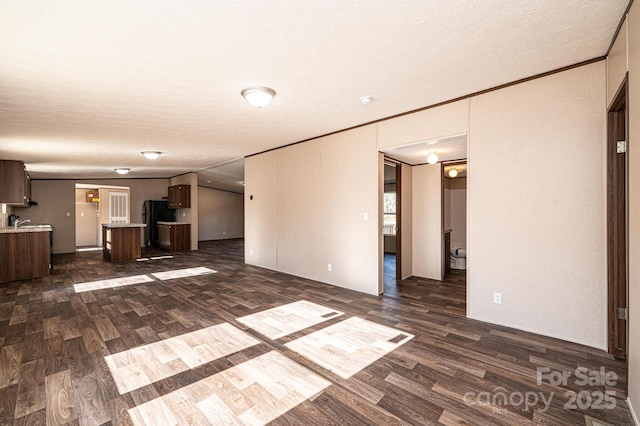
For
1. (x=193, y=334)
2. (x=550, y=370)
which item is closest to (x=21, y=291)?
(x=193, y=334)

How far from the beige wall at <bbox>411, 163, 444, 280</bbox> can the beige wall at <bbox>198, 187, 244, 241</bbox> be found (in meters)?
9.96

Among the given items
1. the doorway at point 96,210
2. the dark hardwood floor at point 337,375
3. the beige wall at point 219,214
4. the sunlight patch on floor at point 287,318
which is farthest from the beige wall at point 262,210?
the doorway at point 96,210

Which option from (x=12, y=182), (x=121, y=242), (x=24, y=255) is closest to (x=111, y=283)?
(x=24, y=255)

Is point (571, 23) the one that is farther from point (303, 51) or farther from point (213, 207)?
point (213, 207)

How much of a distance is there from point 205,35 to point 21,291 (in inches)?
214

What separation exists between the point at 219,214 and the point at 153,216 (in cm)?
297

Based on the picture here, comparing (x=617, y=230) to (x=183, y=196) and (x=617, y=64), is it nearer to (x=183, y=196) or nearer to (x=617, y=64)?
(x=617, y=64)

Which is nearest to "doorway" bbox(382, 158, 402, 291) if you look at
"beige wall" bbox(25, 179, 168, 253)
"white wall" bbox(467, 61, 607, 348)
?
"white wall" bbox(467, 61, 607, 348)

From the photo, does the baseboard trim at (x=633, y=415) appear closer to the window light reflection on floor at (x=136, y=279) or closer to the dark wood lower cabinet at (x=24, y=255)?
the window light reflection on floor at (x=136, y=279)

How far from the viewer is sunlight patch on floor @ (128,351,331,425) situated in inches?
68.8

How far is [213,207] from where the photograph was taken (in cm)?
1314

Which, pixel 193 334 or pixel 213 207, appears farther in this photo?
pixel 213 207

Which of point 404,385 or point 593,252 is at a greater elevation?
point 593,252

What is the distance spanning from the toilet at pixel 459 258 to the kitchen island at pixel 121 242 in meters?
7.85
